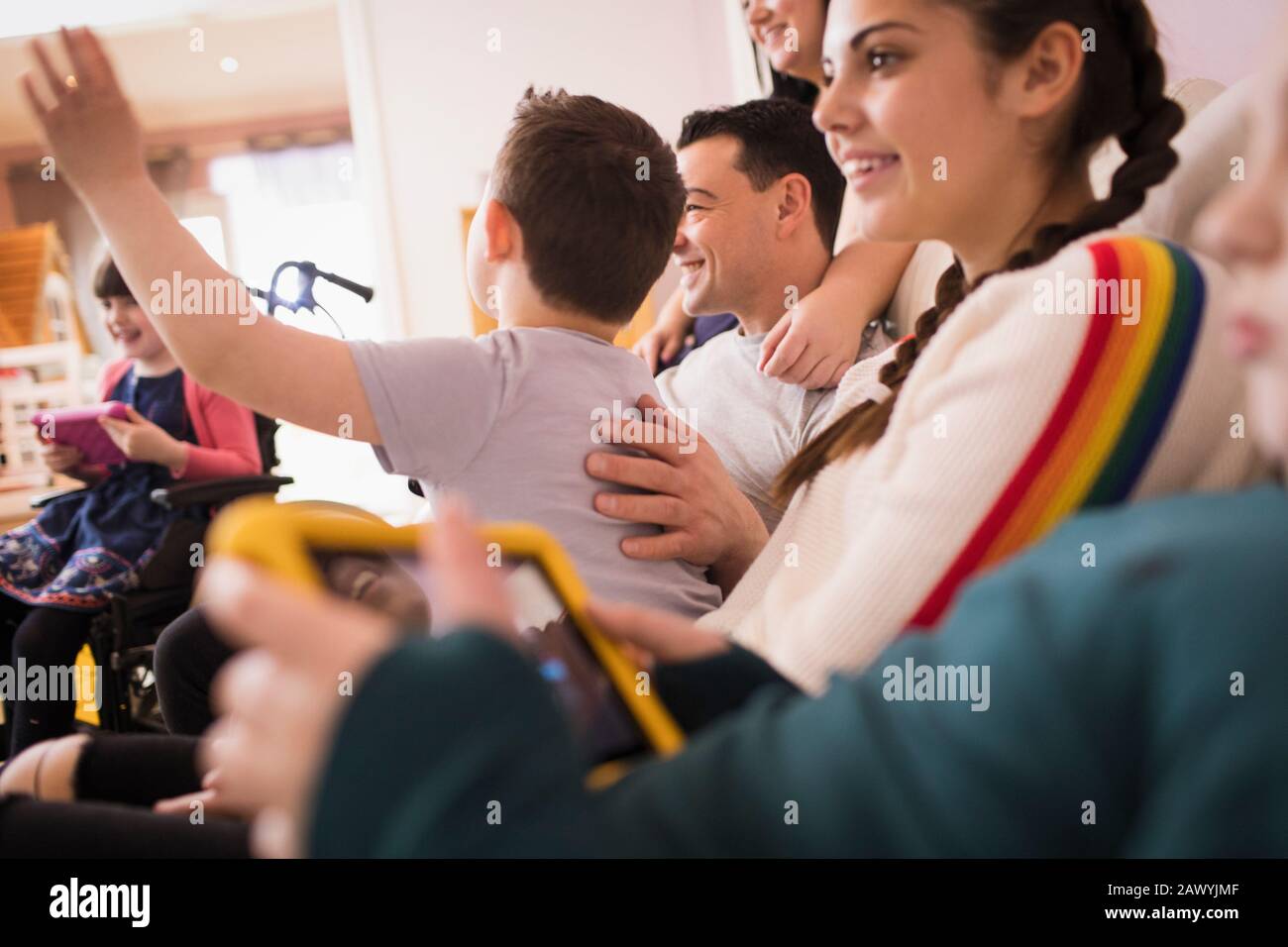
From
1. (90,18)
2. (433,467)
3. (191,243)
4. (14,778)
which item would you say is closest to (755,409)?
(433,467)

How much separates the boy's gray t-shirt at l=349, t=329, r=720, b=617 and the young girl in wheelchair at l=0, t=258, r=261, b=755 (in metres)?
1.09

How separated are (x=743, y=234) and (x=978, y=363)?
0.95 meters

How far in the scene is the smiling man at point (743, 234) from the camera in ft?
4.94

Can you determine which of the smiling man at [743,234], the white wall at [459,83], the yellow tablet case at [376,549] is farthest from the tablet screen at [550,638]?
the white wall at [459,83]

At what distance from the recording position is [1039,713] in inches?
14.9

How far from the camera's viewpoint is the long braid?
77 cm

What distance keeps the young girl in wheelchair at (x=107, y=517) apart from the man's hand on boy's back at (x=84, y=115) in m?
1.16

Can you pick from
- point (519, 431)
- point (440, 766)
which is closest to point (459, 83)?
point (519, 431)

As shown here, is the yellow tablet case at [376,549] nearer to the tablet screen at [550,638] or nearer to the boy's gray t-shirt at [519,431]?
the tablet screen at [550,638]

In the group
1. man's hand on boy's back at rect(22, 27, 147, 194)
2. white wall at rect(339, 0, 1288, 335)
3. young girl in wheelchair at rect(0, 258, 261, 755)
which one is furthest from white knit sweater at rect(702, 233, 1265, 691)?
white wall at rect(339, 0, 1288, 335)

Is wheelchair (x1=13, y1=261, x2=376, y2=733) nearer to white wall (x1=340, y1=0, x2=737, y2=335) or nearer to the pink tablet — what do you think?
the pink tablet

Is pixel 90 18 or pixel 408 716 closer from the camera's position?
pixel 408 716
